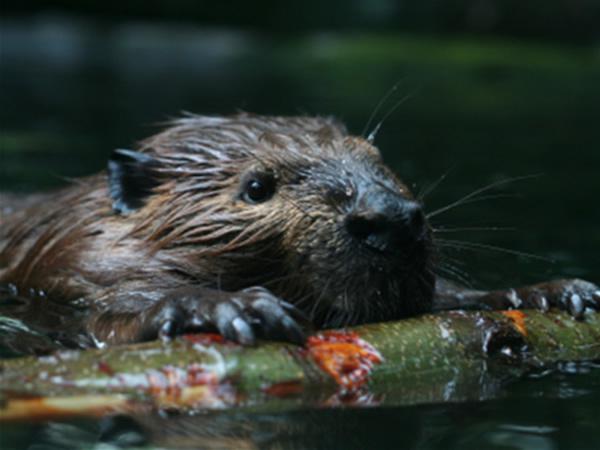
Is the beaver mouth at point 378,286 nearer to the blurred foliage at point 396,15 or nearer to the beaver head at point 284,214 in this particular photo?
the beaver head at point 284,214

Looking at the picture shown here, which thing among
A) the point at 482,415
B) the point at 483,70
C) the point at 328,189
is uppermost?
the point at 328,189

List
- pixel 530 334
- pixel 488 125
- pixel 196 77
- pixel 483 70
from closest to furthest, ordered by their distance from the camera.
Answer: pixel 530 334, pixel 488 125, pixel 196 77, pixel 483 70

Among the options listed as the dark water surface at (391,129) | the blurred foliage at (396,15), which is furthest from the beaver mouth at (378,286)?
the blurred foliage at (396,15)

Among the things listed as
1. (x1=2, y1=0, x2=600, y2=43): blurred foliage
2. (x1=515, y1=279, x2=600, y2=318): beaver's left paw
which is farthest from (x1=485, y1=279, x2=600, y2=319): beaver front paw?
(x1=2, y1=0, x2=600, y2=43): blurred foliage

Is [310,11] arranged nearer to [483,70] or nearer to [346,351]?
[483,70]

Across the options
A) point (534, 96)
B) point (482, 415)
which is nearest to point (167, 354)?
point (482, 415)

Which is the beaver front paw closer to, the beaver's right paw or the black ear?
the beaver's right paw

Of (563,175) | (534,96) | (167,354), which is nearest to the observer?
(167,354)
